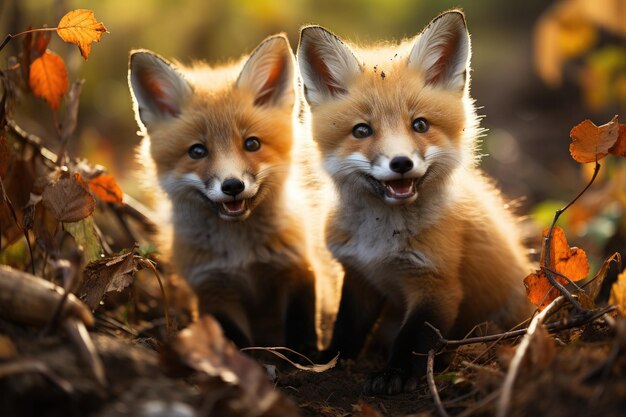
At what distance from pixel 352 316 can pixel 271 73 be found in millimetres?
1281

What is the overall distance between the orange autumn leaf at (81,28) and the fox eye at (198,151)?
74 centimetres

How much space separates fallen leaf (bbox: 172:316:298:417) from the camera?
1.88m

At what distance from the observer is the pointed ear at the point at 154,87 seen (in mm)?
3518

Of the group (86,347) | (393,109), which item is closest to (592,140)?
(393,109)

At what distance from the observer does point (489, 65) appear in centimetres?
1015

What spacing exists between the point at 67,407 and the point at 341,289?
1702 millimetres

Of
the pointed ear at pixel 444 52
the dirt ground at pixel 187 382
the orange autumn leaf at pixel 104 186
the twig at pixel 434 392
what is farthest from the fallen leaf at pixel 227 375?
the pointed ear at pixel 444 52

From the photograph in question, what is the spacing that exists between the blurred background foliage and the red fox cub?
3.26 feet

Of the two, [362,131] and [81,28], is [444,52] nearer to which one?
[362,131]

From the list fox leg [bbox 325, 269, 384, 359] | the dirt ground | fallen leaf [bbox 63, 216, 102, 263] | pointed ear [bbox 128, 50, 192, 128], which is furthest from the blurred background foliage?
the dirt ground

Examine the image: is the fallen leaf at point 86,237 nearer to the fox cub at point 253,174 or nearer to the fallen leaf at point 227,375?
the fox cub at point 253,174

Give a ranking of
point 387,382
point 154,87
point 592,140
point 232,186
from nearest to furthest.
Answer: point 592,140 → point 387,382 → point 232,186 → point 154,87

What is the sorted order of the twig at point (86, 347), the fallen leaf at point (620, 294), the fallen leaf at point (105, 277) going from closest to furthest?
the twig at point (86, 347), the fallen leaf at point (620, 294), the fallen leaf at point (105, 277)

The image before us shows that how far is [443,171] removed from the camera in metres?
3.08
